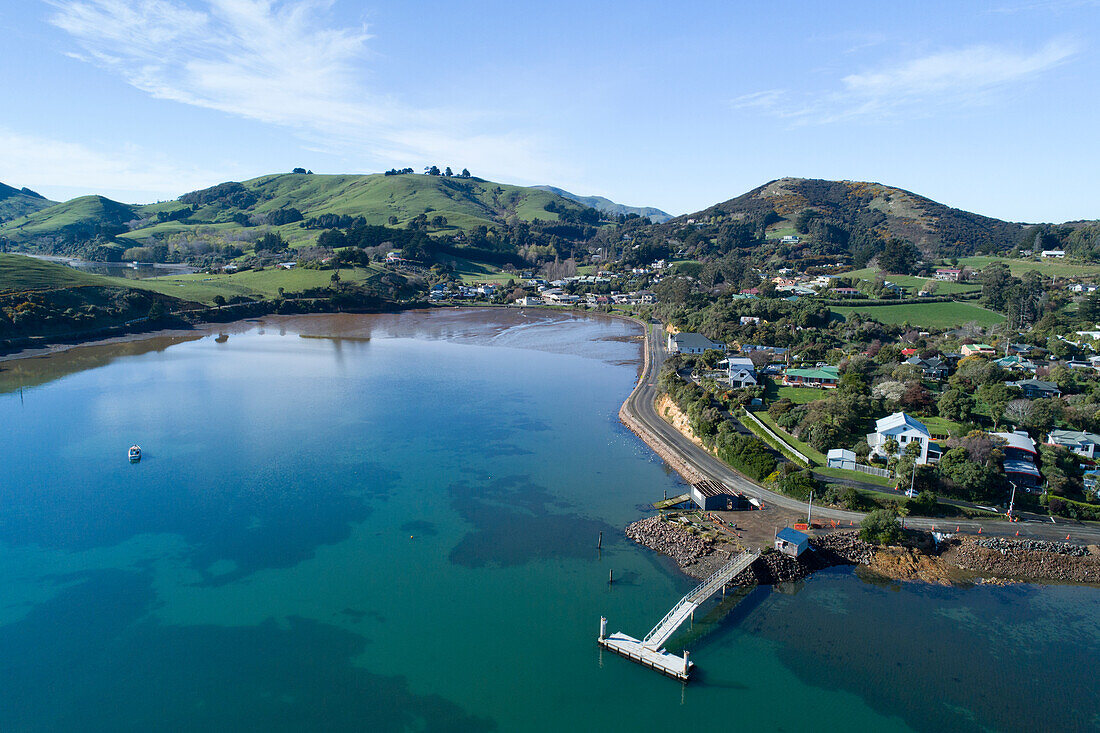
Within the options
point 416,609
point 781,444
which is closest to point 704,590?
point 416,609

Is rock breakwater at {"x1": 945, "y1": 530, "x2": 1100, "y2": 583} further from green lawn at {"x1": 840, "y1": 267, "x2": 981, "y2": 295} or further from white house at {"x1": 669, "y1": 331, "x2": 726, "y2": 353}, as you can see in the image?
green lawn at {"x1": 840, "y1": 267, "x2": 981, "y2": 295}

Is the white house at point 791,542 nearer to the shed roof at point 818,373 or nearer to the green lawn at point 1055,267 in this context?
the shed roof at point 818,373

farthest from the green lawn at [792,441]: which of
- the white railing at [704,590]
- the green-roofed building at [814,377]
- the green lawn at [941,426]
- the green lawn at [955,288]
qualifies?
the green lawn at [955,288]

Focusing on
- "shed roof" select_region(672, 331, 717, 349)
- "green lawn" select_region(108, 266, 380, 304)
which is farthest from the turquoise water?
"green lawn" select_region(108, 266, 380, 304)

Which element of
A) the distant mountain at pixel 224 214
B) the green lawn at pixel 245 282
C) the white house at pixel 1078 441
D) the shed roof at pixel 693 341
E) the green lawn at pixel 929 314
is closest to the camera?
the white house at pixel 1078 441

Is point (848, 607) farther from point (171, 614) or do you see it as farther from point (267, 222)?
point (267, 222)

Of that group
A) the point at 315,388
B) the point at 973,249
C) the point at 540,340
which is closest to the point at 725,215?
the point at 973,249

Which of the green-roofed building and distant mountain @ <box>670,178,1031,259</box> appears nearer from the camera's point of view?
the green-roofed building
